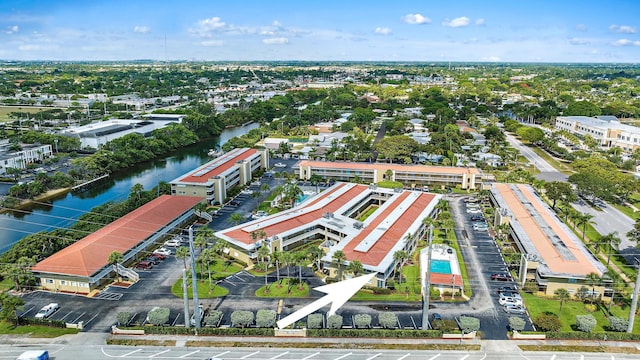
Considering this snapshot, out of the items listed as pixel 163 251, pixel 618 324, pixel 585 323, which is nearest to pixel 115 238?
pixel 163 251

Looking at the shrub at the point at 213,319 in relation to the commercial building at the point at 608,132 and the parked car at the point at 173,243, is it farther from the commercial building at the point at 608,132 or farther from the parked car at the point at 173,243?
the commercial building at the point at 608,132

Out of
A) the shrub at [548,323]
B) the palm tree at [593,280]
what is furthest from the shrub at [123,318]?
the palm tree at [593,280]

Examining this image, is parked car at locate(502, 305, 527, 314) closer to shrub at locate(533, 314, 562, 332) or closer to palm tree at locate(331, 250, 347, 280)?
shrub at locate(533, 314, 562, 332)

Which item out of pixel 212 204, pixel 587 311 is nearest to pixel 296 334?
pixel 587 311

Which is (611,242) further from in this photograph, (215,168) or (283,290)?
(215,168)

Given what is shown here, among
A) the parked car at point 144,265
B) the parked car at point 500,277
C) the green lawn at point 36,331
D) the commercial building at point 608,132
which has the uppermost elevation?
the commercial building at point 608,132

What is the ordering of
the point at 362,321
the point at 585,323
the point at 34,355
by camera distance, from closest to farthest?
the point at 34,355 → the point at 585,323 → the point at 362,321

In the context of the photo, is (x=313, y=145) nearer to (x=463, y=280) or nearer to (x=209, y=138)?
(x=209, y=138)
